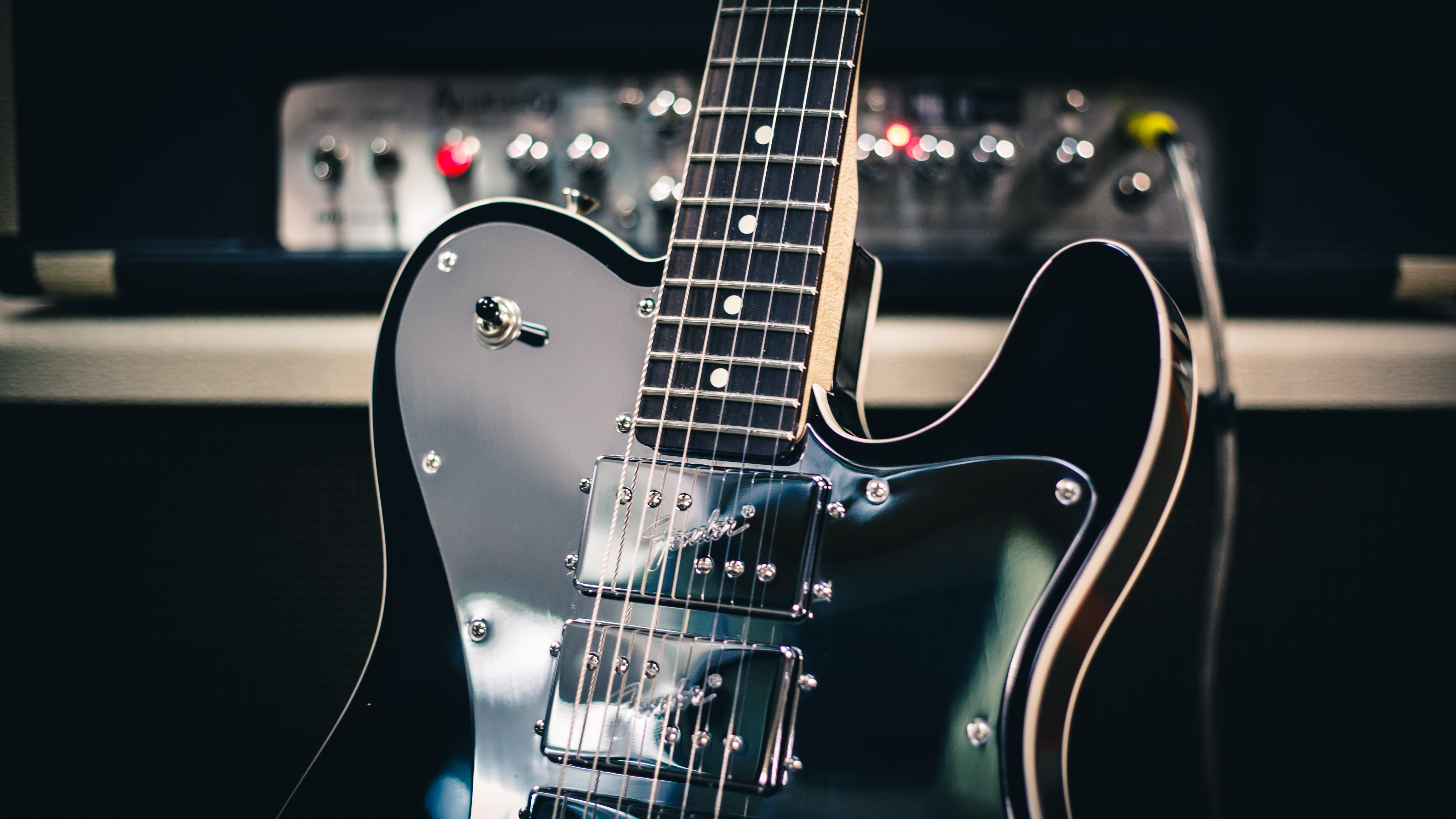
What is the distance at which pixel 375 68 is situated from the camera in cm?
59

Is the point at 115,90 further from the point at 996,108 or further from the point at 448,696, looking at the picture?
the point at 996,108

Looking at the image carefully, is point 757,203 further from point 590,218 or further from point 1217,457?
point 1217,457

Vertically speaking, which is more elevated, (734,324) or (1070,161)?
(1070,161)

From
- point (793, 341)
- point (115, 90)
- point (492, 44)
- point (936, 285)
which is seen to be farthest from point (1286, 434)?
point (115, 90)

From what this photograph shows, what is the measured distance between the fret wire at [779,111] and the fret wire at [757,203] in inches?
1.1

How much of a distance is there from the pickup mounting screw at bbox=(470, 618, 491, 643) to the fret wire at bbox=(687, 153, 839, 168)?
271mm

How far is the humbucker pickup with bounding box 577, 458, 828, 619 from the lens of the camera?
0.36 metres

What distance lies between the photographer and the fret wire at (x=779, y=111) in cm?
43

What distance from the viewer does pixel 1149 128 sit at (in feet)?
1.77

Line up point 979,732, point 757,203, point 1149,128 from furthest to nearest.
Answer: point 1149,128, point 757,203, point 979,732

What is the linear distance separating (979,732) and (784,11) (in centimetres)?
40

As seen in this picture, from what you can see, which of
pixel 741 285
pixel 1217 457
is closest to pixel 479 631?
pixel 741 285

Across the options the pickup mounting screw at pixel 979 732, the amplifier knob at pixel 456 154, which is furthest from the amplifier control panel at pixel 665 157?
the pickup mounting screw at pixel 979 732

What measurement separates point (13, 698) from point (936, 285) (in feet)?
2.34
